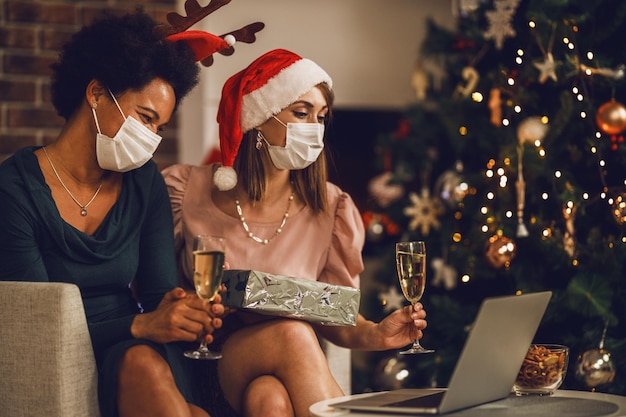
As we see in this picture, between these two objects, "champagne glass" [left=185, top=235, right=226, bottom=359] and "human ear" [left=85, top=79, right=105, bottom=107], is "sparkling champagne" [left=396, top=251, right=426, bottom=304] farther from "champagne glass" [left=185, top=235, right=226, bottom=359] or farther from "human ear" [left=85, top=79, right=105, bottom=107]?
"human ear" [left=85, top=79, right=105, bottom=107]

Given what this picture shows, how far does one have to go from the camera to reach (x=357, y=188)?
4547 mm

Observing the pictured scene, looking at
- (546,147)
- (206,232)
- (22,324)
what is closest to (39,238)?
(22,324)

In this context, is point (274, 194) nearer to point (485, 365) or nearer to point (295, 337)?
point (295, 337)

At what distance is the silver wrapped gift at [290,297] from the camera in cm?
194

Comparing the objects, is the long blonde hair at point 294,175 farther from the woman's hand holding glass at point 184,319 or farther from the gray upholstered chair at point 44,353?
the gray upholstered chair at point 44,353

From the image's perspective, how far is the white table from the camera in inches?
59.6

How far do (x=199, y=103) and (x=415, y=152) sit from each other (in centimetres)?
92

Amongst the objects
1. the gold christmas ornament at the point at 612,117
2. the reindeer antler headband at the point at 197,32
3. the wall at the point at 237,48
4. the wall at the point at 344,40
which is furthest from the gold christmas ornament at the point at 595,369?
the wall at the point at 344,40

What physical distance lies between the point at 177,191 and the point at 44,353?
2.09 ft

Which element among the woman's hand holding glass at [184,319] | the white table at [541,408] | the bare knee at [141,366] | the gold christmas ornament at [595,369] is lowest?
the gold christmas ornament at [595,369]

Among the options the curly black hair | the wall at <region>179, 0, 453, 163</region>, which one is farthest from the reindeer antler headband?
the wall at <region>179, 0, 453, 163</region>

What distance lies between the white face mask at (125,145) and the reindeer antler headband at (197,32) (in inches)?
8.7

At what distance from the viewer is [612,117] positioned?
8.57ft

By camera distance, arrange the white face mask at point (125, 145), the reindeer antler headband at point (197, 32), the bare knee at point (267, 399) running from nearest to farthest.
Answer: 1. the bare knee at point (267, 399)
2. the white face mask at point (125, 145)
3. the reindeer antler headband at point (197, 32)
